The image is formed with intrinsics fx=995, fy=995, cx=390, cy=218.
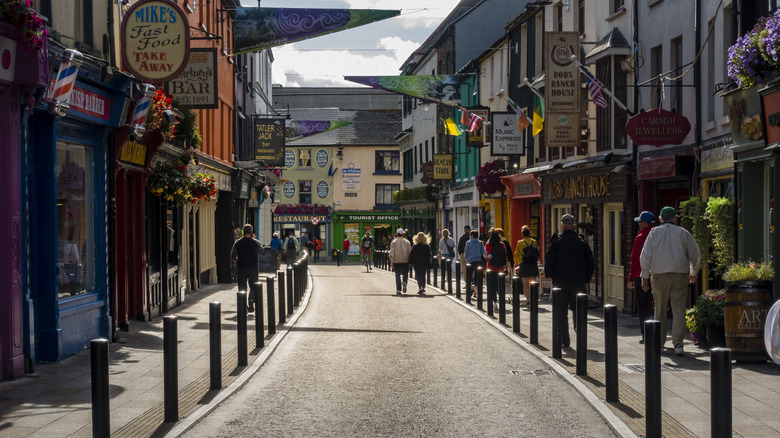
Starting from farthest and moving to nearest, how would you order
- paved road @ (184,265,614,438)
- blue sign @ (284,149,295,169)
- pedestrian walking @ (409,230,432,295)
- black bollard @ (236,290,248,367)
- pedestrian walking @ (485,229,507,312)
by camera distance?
blue sign @ (284,149,295,169), pedestrian walking @ (409,230,432,295), pedestrian walking @ (485,229,507,312), black bollard @ (236,290,248,367), paved road @ (184,265,614,438)

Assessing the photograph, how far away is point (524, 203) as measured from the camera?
32.0 m

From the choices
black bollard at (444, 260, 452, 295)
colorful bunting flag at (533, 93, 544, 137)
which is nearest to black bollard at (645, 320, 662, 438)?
black bollard at (444, 260, 452, 295)

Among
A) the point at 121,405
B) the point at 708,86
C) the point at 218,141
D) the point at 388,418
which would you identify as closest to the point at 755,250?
the point at 708,86

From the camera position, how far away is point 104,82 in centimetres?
1332

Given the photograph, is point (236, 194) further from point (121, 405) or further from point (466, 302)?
point (121, 405)

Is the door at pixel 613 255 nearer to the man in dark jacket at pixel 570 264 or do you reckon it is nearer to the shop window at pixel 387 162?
the man in dark jacket at pixel 570 264

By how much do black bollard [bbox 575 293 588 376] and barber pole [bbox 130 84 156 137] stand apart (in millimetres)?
7416

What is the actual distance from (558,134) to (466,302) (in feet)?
13.8

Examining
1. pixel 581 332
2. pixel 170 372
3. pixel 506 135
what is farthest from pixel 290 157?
pixel 170 372

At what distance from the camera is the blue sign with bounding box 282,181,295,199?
71.2m

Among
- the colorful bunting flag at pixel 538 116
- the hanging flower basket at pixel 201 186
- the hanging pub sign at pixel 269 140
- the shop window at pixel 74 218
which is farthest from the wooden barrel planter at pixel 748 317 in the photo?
the hanging pub sign at pixel 269 140

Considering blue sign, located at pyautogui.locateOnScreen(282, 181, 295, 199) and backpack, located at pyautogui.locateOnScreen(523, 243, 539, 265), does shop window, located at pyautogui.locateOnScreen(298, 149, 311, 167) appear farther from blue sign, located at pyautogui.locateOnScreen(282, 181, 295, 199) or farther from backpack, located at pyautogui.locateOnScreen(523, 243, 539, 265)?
backpack, located at pyautogui.locateOnScreen(523, 243, 539, 265)

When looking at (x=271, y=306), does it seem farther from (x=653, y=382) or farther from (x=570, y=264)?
(x=653, y=382)

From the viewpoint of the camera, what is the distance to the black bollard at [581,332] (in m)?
10.6
